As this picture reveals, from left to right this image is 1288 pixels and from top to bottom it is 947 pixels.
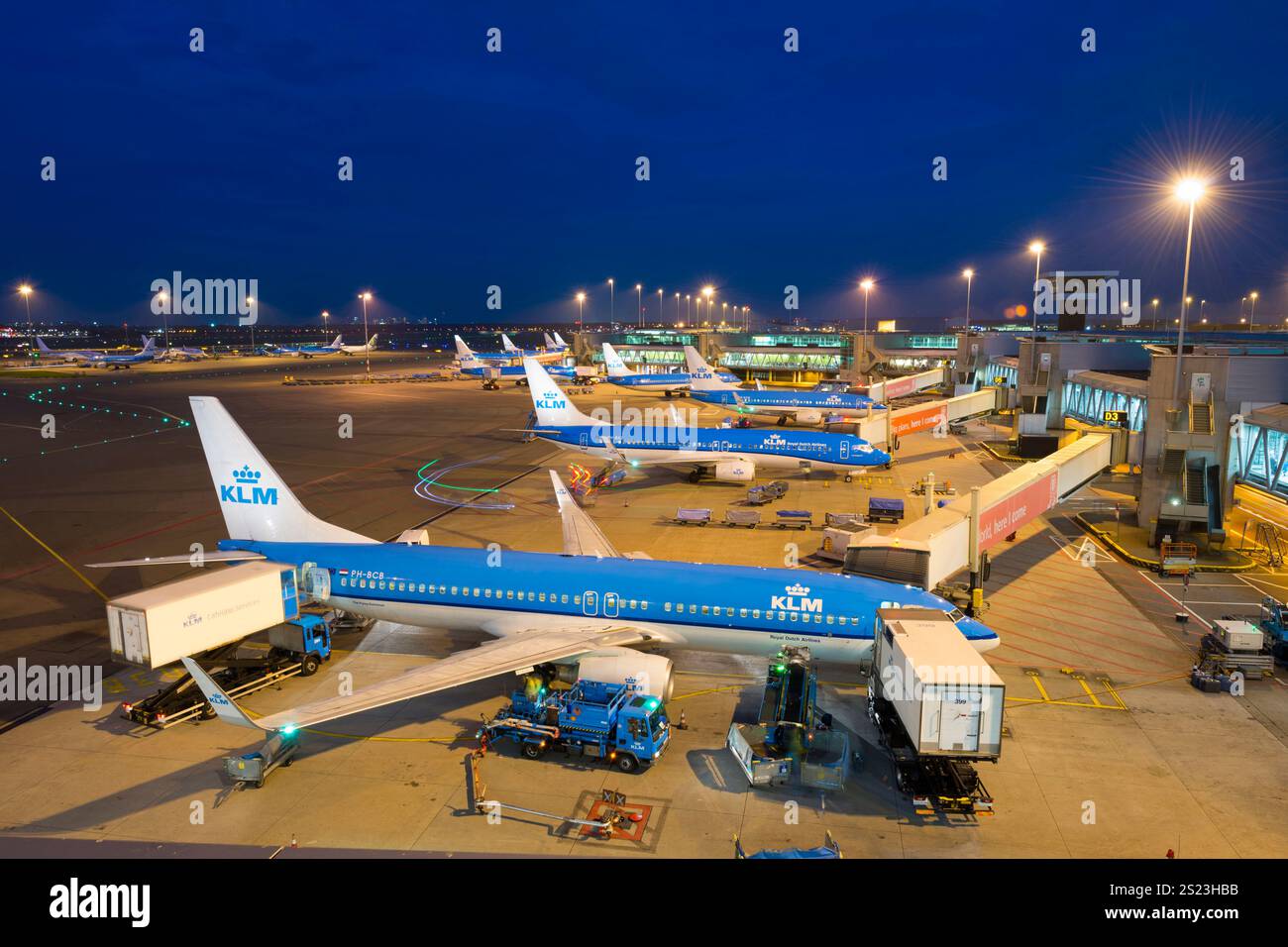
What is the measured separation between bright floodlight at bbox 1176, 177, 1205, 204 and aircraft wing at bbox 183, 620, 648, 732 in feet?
109

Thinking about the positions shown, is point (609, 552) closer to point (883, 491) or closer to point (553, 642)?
point (553, 642)

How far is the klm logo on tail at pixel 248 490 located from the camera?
27.4 metres

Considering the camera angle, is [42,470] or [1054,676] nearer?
[1054,676]

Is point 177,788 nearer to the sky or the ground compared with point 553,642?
nearer to the ground

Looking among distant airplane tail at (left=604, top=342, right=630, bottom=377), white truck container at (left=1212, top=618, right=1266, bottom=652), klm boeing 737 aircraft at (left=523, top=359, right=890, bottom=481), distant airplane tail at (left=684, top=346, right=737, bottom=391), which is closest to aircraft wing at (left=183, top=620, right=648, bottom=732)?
white truck container at (left=1212, top=618, right=1266, bottom=652)

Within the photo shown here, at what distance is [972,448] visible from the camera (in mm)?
77375

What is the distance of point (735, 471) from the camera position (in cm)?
5766

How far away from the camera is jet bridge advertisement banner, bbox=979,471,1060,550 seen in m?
32.5

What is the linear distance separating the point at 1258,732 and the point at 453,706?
2428 cm

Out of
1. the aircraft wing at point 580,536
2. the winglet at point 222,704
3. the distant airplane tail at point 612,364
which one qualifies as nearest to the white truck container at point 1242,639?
the aircraft wing at point 580,536

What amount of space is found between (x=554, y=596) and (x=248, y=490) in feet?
39.7

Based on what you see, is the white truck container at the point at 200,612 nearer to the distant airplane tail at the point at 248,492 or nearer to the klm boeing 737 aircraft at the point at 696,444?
the distant airplane tail at the point at 248,492

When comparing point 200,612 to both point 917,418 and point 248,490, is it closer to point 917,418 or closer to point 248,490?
point 248,490
